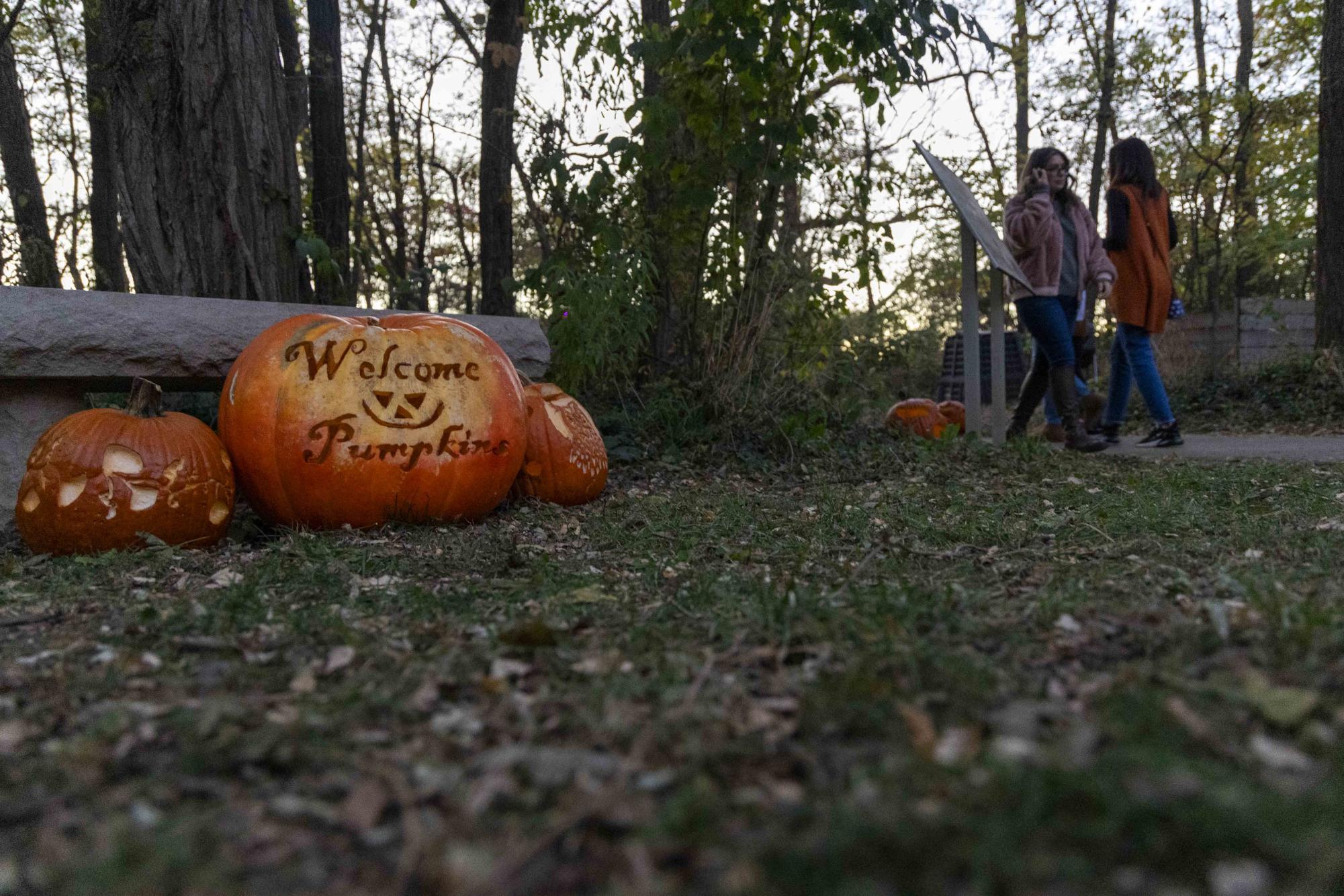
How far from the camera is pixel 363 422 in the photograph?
3479 mm

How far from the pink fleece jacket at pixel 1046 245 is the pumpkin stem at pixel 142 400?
4631 mm

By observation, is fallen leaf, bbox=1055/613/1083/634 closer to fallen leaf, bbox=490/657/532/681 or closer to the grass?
the grass

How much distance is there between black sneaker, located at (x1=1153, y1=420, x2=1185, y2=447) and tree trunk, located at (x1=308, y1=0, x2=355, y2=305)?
500 centimetres

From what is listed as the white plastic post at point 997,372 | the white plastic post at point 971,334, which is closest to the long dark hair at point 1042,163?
the white plastic post at point 971,334

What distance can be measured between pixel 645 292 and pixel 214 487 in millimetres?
2945

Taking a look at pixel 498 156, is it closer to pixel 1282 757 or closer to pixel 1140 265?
pixel 1140 265

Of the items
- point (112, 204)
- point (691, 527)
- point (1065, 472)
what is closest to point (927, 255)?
point (112, 204)

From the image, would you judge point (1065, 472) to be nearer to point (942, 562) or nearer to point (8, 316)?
point (942, 562)

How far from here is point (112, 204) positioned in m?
10.6

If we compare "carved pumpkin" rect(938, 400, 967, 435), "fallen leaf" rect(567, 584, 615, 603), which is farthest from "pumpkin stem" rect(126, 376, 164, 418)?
"carved pumpkin" rect(938, 400, 967, 435)

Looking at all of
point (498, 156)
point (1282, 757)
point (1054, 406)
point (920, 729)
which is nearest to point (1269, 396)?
point (1054, 406)

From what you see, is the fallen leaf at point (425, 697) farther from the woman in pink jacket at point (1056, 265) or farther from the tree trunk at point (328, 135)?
the woman in pink jacket at point (1056, 265)

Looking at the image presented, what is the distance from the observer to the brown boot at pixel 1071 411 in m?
5.78

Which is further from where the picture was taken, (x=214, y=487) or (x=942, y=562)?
(x=214, y=487)
